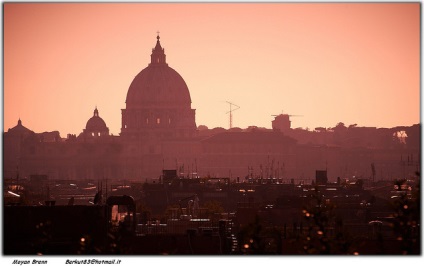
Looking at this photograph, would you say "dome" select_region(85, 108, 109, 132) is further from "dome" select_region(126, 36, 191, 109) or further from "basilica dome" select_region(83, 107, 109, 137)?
"dome" select_region(126, 36, 191, 109)

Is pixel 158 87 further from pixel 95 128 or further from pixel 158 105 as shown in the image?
pixel 95 128

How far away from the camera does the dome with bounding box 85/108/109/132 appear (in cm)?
17700

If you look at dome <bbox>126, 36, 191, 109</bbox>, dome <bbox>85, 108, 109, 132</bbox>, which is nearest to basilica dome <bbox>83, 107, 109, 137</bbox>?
dome <bbox>85, 108, 109, 132</bbox>

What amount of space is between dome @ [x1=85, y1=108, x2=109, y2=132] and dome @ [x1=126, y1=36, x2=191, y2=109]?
3564 millimetres

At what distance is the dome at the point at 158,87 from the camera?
173875mm

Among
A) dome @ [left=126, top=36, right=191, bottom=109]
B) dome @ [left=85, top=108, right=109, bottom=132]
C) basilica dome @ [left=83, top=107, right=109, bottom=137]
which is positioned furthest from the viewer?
dome @ [left=85, top=108, right=109, bottom=132]

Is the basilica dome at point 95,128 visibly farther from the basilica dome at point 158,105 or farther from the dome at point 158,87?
the dome at point 158,87

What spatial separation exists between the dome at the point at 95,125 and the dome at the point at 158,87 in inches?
140

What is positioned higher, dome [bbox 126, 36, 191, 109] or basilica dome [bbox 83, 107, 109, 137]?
dome [bbox 126, 36, 191, 109]

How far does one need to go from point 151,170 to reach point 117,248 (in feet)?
472

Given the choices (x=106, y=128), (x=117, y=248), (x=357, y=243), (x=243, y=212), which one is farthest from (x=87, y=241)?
(x=106, y=128)

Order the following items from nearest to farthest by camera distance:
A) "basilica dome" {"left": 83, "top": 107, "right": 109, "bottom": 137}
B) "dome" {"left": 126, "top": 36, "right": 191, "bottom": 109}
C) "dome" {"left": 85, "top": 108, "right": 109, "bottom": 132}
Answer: "dome" {"left": 126, "top": 36, "right": 191, "bottom": 109}
"basilica dome" {"left": 83, "top": 107, "right": 109, "bottom": 137}
"dome" {"left": 85, "top": 108, "right": 109, "bottom": 132}

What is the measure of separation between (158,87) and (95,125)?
7.78 meters

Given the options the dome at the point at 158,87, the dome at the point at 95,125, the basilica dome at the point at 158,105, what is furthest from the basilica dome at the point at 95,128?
the dome at the point at 158,87
